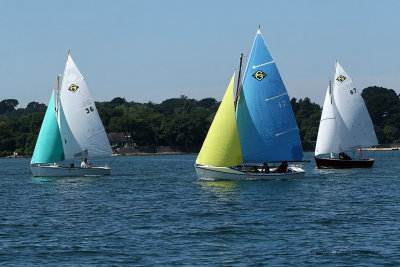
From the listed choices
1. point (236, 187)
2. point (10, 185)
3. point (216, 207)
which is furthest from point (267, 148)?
point (10, 185)

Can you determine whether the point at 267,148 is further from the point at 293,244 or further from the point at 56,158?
the point at 293,244

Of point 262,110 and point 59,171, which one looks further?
point 59,171

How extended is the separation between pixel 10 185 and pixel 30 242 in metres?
37.3

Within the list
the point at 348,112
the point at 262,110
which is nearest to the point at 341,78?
the point at 348,112

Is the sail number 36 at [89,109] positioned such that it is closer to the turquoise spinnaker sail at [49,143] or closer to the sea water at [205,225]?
the turquoise spinnaker sail at [49,143]

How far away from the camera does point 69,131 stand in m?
71.2

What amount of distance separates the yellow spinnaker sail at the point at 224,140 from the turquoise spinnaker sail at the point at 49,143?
62.3ft

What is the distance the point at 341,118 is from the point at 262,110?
92.5 ft

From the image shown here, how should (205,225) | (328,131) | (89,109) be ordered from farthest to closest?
(328,131) → (89,109) → (205,225)

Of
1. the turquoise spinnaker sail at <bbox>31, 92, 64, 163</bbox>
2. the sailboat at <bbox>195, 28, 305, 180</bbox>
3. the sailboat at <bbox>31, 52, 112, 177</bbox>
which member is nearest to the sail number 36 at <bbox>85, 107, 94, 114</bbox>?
the sailboat at <bbox>31, 52, 112, 177</bbox>

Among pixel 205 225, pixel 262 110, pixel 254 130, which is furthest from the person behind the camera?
pixel 254 130

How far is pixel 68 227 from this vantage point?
1403 inches

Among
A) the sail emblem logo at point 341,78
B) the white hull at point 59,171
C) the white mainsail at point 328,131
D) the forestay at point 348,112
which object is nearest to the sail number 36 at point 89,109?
the white hull at point 59,171

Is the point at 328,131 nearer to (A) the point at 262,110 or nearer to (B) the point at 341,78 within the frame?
(B) the point at 341,78
